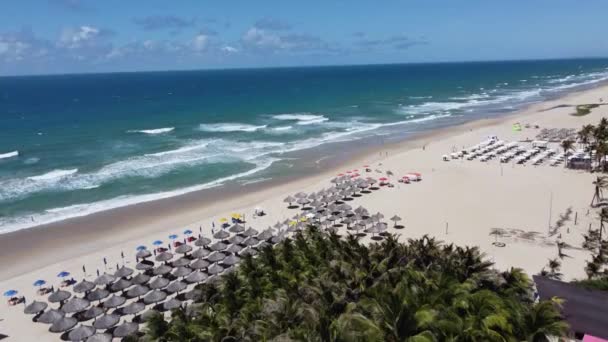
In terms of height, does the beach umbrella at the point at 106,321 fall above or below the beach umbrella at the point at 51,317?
below

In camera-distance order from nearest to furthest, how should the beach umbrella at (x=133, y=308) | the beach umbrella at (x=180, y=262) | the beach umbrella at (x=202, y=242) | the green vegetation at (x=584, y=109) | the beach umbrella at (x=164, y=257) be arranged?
the beach umbrella at (x=133, y=308) → the beach umbrella at (x=180, y=262) → the beach umbrella at (x=164, y=257) → the beach umbrella at (x=202, y=242) → the green vegetation at (x=584, y=109)

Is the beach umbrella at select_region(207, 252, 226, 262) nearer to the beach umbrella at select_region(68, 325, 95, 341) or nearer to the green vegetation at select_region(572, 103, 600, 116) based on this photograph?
the beach umbrella at select_region(68, 325, 95, 341)

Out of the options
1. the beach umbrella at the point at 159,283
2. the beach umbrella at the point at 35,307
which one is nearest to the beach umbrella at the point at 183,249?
the beach umbrella at the point at 159,283

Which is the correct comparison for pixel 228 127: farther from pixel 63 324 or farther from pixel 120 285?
pixel 63 324

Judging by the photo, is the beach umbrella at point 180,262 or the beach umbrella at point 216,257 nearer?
the beach umbrella at point 180,262

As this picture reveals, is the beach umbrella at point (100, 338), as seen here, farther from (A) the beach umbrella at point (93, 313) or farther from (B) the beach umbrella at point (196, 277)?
(B) the beach umbrella at point (196, 277)

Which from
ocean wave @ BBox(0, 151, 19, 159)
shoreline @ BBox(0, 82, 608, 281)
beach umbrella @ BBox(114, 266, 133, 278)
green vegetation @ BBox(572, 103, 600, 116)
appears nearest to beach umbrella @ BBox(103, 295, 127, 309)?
beach umbrella @ BBox(114, 266, 133, 278)
